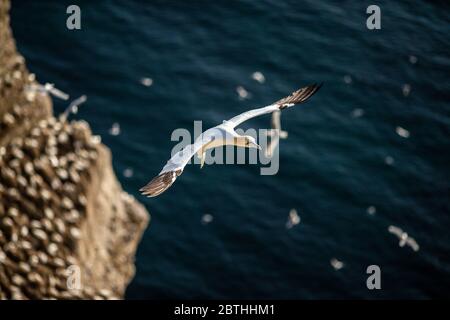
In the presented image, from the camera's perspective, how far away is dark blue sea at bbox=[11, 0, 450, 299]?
29.3 m

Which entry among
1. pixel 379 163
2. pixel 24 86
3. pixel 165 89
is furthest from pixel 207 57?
pixel 24 86

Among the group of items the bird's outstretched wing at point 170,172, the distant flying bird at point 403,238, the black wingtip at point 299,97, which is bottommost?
the distant flying bird at point 403,238

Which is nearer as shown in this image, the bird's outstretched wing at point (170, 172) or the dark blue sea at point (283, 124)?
the bird's outstretched wing at point (170, 172)

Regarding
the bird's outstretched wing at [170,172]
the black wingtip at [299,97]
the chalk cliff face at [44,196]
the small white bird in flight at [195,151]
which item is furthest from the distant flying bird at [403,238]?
the bird's outstretched wing at [170,172]

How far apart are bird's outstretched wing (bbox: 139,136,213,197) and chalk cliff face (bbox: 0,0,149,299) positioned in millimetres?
6640

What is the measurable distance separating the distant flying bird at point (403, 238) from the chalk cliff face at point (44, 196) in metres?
12.3

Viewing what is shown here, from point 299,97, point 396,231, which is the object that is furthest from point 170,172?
point 396,231

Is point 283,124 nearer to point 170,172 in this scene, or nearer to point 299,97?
point 299,97

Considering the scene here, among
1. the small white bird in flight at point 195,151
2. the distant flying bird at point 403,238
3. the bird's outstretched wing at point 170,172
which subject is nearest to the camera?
the bird's outstretched wing at point 170,172

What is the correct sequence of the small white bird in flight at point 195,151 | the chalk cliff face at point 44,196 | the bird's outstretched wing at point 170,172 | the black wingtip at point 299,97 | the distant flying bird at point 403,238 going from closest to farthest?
the bird's outstretched wing at point 170,172, the small white bird in flight at point 195,151, the black wingtip at point 299,97, the chalk cliff face at point 44,196, the distant flying bird at point 403,238

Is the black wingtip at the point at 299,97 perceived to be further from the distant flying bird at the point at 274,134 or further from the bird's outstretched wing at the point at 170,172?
the distant flying bird at the point at 274,134

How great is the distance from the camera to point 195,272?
1118 inches

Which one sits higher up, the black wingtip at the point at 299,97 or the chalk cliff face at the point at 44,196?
the black wingtip at the point at 299,97

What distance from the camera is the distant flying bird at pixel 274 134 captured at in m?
29.6
